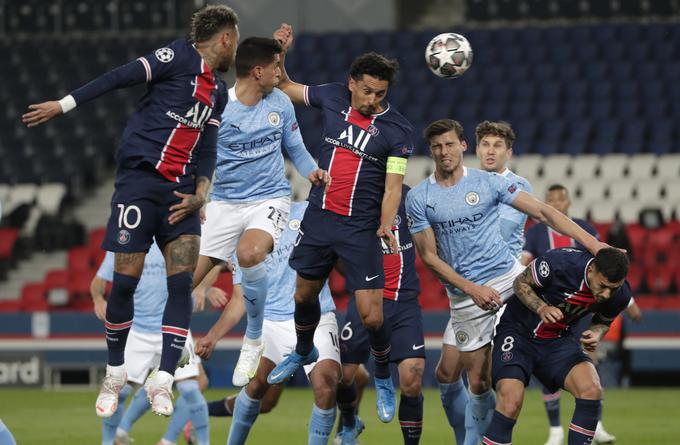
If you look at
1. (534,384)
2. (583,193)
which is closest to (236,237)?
(534,384)

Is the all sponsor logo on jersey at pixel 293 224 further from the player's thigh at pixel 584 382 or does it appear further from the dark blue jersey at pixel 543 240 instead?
the player's thigh at pixel 584 382

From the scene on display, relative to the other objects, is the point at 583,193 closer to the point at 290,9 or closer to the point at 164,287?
the point at 290,9

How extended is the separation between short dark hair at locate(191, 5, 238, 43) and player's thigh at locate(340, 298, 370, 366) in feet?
9.20

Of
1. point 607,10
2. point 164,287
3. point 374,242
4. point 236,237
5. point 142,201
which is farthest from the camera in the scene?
point 607,10

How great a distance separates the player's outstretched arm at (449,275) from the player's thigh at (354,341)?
35.1 inches

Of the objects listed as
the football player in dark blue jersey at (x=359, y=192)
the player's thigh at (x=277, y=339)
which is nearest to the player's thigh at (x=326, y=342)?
the player's thigh at (x=277, y=339)

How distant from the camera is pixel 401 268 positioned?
412 inches

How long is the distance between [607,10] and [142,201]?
61.5 ft

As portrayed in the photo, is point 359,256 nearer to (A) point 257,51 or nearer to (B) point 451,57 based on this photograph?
(A) point 257,51

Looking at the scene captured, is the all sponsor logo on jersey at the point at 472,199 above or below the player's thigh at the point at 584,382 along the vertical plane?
above

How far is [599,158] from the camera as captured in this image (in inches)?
866

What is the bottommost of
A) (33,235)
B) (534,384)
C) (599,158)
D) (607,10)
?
(534,384)

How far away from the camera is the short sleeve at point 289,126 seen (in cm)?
1001

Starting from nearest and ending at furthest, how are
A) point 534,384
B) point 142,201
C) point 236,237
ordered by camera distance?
1. point 142,201
2. point 236,237
3. point 534,384
